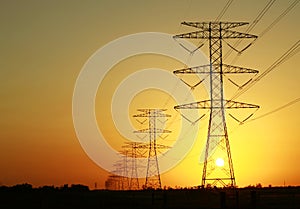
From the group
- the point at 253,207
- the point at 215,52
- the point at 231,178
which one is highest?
the point at 215,52

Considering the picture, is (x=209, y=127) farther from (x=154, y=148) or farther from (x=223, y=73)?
(x=154, y=148)

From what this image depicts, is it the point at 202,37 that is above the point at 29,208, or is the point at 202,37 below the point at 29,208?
above

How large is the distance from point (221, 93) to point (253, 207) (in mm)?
10620

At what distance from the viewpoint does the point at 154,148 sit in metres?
86.2

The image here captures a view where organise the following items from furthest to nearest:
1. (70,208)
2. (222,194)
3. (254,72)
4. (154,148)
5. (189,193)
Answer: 1. (154,148)
2. (189,193)
3. (70,208)
4. (254,72)
5. (222,194)

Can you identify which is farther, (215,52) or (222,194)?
(215,52)

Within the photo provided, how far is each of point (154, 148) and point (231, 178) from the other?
1524 inches

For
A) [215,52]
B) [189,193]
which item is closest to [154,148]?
[189,193]

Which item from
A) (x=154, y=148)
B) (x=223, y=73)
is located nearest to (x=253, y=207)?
(x=223, y=73)

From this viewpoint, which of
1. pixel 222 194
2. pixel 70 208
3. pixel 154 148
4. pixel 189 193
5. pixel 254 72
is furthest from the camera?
pixel 154 148

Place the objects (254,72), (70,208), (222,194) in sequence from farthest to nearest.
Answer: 1. (70,208)
2. (254,72)
3. (222,194)

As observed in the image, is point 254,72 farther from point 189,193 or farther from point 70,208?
point 189,193

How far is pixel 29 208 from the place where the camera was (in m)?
49.2

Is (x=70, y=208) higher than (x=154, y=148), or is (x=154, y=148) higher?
(x=154, y=148)
